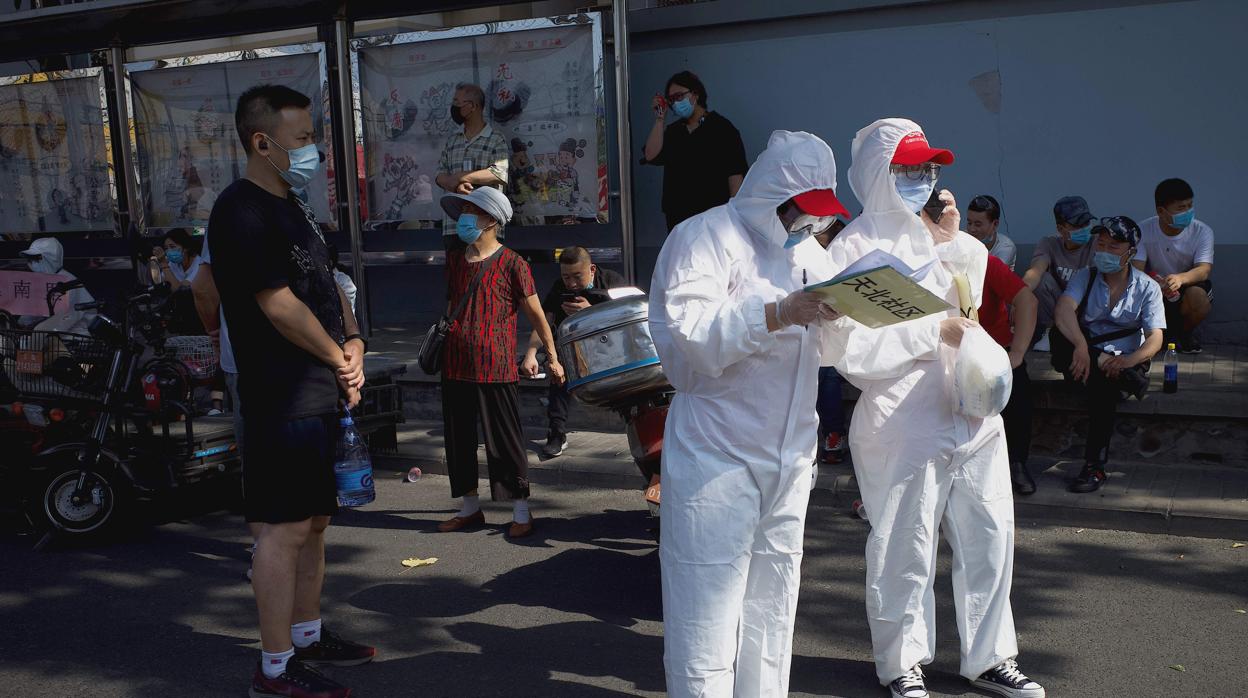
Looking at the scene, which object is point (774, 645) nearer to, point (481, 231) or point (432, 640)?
point (432, 640)

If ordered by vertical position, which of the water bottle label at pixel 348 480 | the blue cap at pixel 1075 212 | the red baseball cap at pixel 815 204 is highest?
the red baseball cap at pixel 815 204

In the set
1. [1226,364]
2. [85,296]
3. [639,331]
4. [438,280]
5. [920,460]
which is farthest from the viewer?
[438,280]

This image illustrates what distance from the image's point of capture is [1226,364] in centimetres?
762

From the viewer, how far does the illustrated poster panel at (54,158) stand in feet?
37.5

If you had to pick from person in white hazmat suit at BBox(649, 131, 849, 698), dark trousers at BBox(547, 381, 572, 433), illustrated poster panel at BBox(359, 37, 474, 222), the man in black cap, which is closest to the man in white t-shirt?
the man in black cap

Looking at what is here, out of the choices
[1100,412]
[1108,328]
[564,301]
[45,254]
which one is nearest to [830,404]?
[1100,412]

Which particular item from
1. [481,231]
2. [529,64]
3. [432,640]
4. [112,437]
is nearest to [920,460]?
[432,640]

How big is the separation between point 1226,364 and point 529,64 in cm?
573

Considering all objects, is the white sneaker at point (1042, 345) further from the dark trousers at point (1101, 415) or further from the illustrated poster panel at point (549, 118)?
the illustrated poster panel at point (549, 118)

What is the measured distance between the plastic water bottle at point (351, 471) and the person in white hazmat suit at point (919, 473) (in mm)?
1803

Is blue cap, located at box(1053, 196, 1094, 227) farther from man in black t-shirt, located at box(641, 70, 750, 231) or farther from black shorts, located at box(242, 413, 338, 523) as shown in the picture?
black shorts, located at box(242, 413, 338, 523)

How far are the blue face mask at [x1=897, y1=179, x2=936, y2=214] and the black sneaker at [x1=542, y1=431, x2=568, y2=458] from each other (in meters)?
4.01

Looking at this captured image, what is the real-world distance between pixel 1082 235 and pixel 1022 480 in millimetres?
2161

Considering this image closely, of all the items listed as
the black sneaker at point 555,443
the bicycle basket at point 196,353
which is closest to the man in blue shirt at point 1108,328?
the black sneaker at point 555,443
